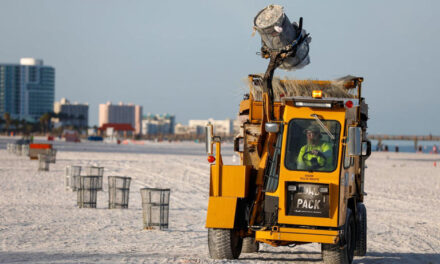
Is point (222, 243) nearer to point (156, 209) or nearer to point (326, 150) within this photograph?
point (326, 150)

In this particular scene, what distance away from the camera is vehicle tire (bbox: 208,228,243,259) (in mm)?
11055

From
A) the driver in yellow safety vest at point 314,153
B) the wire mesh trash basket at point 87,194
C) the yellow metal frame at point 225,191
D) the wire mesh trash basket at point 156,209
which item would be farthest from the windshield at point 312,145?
the wire mesh trash basket at point 87,194

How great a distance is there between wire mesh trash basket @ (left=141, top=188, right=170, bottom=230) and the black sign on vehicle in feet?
16.9

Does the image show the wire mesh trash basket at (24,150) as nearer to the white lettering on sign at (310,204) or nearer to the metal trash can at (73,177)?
the metal trash can at (73,177)

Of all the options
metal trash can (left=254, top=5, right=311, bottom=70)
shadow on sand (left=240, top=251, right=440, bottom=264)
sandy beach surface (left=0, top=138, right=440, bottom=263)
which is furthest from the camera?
shadow on sand (left=240, top=251, right=440, bottom=264)

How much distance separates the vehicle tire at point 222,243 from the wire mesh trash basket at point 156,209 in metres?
4.24

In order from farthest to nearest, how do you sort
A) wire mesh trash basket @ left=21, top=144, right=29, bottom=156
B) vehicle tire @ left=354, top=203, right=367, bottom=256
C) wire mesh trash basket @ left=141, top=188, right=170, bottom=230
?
wire mesh trash basket @ left=21, top=144, right=29, bottom=156, wire mesh trash basket @ left=141, top=188, right=170, bottom=230, vehicle tire @ left=354, top=203, right=367, bottom=256

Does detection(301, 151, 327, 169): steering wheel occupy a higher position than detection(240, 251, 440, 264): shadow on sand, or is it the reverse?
detection(301, 151, 327, 169): steering wheel

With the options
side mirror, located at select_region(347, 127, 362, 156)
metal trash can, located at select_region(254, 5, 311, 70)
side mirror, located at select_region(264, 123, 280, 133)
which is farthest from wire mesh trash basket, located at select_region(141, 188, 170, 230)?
side mirror, located at select_region(347, 127, 362, 156)

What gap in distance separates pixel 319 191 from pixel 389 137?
17488cm

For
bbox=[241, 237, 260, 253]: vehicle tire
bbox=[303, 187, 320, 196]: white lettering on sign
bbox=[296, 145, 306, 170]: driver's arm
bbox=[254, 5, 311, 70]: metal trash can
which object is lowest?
bbox=[241, 237, 260, 253]: vehicle tire

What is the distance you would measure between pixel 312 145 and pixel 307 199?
2.68ft

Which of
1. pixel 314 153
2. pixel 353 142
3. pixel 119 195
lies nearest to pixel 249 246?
pixel 314 153

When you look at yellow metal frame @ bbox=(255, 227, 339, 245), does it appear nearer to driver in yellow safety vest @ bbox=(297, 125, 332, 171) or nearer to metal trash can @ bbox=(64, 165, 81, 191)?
driver in yellow safety vest @ bbox=(297, 125, 332, 171)
